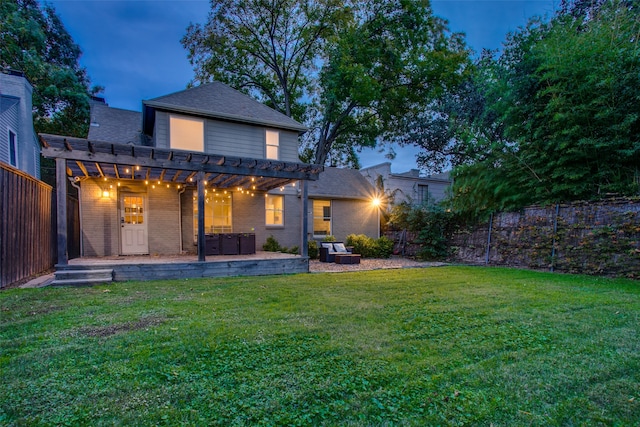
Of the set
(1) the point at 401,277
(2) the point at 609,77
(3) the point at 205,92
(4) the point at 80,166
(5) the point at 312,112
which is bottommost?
(1) the point at 401,277

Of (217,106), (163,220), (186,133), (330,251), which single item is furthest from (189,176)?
(330,251)

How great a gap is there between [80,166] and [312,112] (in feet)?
46.0

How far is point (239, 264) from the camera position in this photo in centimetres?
811

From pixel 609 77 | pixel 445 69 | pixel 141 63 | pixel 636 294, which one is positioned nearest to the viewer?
pixel 636 294

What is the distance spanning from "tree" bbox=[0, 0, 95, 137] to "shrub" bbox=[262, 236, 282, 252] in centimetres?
1393

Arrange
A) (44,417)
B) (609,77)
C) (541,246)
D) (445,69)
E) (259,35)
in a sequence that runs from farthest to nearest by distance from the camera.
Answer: (259,35) < (445,69) < (541,246) < (609,77) < (44,417)

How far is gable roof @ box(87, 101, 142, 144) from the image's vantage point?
9977 mm

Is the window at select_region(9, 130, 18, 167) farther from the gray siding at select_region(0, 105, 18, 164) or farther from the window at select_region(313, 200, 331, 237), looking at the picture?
the window at select_region(313, 200, 331, 237)

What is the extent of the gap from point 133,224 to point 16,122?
5732 millimetres

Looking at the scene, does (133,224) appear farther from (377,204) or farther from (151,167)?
(377,204)

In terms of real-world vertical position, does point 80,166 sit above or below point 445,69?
below

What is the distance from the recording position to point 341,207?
14727 millimetres

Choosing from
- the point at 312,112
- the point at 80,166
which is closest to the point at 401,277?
the point at 80,166

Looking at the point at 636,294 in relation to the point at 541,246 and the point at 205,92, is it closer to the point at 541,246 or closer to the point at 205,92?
the point at 541,246
